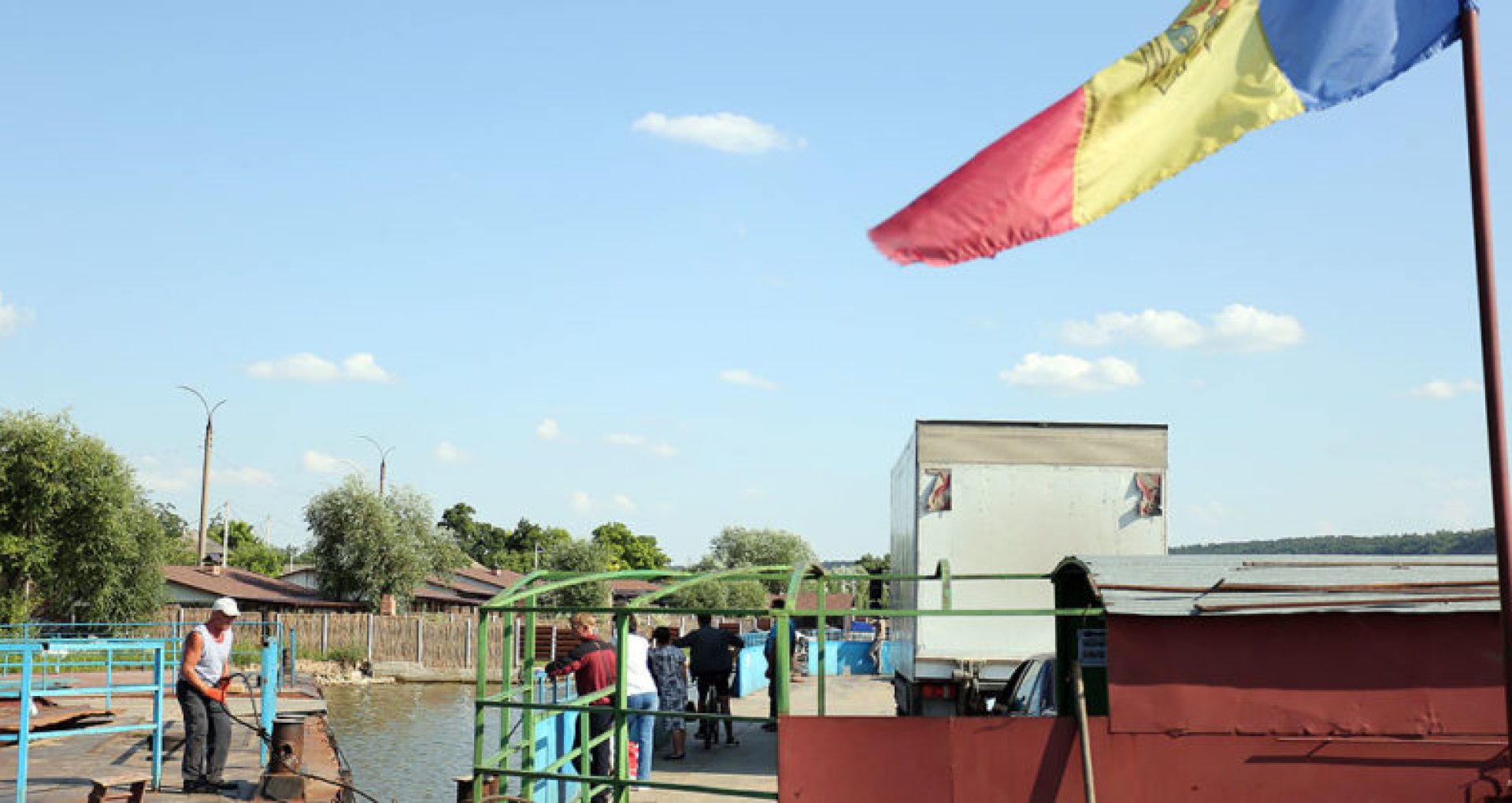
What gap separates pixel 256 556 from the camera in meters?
119

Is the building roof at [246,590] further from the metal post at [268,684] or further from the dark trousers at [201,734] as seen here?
the dark trousers at [201,734]

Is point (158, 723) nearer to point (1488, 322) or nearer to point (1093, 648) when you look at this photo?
point (1093, 648)

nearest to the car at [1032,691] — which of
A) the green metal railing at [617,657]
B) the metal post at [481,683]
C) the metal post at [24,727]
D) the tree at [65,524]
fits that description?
Answer: the green metal railing at [617,657]

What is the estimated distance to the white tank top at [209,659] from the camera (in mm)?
12141

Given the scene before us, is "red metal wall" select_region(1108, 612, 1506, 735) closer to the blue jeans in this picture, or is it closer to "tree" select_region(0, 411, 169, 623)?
the blue jeans

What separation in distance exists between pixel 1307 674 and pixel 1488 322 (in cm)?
287

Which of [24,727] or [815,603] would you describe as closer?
[24,727]

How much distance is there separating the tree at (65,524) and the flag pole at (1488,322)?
4388cm

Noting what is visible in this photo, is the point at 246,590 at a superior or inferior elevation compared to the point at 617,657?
inferior

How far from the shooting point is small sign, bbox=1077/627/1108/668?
9.83 m

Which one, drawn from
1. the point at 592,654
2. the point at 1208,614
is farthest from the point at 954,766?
the point at 592,654

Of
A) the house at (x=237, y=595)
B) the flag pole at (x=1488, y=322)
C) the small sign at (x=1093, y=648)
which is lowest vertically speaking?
the house at (x=237, y=595)

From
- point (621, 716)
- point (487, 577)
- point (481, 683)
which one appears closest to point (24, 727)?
point (481, 683)

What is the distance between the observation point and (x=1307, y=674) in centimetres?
805
